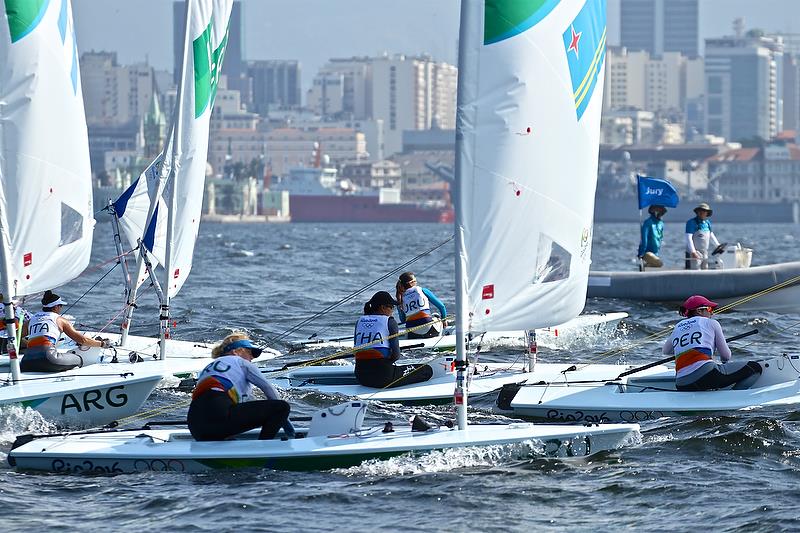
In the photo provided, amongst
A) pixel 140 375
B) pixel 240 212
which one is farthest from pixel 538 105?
pixel 240 212

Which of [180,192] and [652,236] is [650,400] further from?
[652,236]

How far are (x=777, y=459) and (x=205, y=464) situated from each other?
424 centimetres

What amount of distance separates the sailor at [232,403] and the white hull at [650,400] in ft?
8.78

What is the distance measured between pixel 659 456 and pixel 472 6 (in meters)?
3.63

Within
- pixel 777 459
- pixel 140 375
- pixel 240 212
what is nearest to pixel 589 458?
pixel 777 459

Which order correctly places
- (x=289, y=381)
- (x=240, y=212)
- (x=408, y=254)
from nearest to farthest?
(x=289, y=381), (x=408, y=254), (x=240, y=212)

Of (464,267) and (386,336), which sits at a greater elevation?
(464,267)

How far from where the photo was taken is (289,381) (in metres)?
13.8

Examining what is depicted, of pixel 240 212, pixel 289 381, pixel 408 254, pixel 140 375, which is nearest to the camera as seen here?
pixel 140 375

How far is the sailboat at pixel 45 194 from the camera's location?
1181 centimetres

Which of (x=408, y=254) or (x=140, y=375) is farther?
(x=408, y=254)

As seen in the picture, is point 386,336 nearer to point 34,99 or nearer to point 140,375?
point 140,375

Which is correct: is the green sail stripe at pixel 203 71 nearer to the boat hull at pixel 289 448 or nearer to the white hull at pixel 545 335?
the white hull at pixel 545 335

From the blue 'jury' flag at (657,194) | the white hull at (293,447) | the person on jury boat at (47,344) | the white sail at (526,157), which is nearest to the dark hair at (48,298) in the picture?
the person on jury boat at (47,344)
